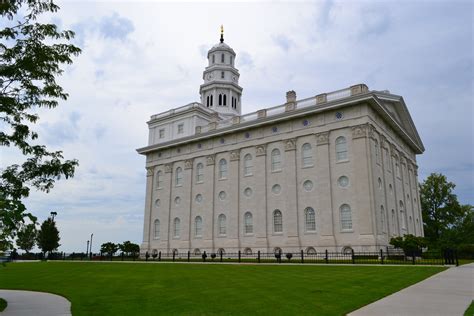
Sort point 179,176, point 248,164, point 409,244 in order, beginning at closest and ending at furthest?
point 409,244 → point 248,164 → point 179,176

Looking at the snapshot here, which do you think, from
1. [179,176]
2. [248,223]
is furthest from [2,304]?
[179,176]

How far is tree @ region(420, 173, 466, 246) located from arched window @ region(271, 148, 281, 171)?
34.6m

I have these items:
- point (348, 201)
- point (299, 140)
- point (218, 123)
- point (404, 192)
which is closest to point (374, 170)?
point (348, 201)

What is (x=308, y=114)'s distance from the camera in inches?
1613

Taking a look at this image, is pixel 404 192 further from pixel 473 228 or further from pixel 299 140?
pixel 473 228

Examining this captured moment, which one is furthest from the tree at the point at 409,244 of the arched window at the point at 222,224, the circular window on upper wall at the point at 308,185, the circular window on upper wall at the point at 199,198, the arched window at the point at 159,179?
the arched window at the point at 159,179

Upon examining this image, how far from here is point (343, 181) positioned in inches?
1503

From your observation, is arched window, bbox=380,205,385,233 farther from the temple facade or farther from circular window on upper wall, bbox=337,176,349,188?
circular window on upper wall, bbox=337,176,349,188

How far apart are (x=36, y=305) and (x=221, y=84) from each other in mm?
53276

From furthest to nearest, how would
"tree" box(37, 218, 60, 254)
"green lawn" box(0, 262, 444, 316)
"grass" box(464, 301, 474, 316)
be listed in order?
1. "tree" box(37, 218, 60, 254)
2. "green lawn" box(0, 262, 444, 316)
3. "grass" box(464, 301, 474, 316)

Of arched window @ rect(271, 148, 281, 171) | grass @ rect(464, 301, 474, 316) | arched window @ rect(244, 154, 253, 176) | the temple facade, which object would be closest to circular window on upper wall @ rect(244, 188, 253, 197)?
the temple facade

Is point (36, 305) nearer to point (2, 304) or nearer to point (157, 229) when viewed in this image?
point (2, 304)

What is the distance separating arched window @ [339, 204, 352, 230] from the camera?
3681 cm

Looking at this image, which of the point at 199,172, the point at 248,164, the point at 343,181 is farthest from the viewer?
the point at 199,172
